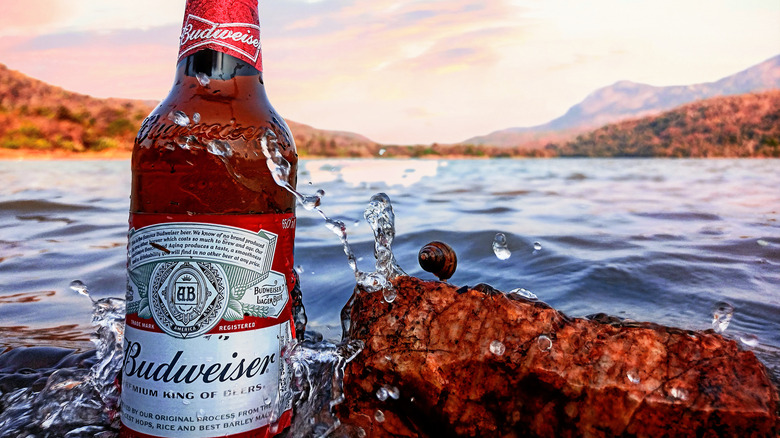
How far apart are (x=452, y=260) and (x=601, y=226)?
140 inches

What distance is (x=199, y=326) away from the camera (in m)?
1.88

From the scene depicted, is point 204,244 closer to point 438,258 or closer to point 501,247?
point 438,258

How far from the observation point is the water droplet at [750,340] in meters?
2.88

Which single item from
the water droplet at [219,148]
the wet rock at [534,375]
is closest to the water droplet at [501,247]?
the wet rock at [534,375]

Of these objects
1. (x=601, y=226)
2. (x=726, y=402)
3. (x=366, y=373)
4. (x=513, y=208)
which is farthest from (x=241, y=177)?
(x=513, y=208)

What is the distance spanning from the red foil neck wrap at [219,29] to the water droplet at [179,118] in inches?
10.4

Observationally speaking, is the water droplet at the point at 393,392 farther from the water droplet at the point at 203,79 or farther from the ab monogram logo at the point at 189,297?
the water droplet at the point at 203,79

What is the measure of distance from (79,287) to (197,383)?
7.58 ft

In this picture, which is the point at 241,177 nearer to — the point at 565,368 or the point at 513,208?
the point at 565,368

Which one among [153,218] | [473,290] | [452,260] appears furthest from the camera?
[452,260]

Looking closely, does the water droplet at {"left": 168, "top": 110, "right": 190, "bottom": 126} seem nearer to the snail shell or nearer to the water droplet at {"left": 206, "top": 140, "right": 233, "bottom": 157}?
the water droplet at {"left": 206, "top": 140, "right": 233, "bottom": 157}

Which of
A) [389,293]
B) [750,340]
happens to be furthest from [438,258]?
[750,340]

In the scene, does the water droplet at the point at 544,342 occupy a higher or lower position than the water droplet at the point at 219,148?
lower

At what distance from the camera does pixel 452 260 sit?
2.28m
